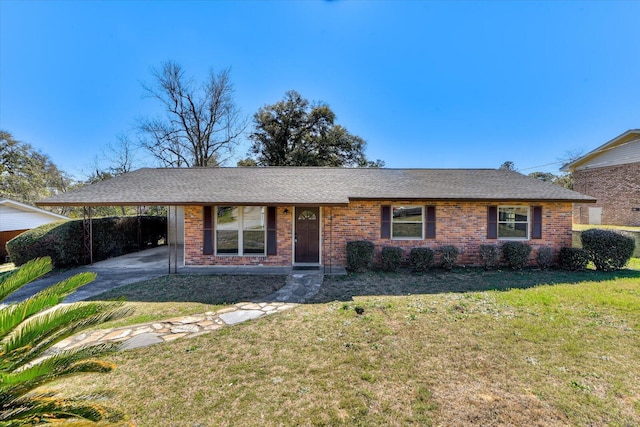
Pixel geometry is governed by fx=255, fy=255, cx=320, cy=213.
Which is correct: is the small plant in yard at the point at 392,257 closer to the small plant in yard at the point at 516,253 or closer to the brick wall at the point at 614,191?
the small plant in yard at the point at 516,253

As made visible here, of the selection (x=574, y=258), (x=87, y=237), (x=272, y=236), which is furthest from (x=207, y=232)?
(x=574, y=258)

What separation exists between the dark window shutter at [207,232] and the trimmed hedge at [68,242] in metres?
4.87

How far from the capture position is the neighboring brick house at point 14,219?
1282 centimetres

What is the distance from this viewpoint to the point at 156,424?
2602 mm

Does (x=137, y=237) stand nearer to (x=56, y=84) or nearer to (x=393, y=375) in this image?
(x=56, y=84)

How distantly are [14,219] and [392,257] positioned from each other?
62.4ft

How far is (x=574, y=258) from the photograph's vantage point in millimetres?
8711

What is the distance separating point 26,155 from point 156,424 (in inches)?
1474

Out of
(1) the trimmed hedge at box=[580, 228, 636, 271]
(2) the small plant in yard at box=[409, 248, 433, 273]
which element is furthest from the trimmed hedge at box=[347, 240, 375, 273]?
(1) the trimmed hedge at box=[580, 228, 636, 271]

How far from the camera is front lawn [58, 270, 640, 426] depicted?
2752 millimetres

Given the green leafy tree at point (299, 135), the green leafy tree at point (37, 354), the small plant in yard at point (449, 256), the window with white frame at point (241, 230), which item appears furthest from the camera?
the green leafy tree at point (299, 135)

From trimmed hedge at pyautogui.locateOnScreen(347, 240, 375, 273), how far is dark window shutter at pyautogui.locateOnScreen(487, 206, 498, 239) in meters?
4.45

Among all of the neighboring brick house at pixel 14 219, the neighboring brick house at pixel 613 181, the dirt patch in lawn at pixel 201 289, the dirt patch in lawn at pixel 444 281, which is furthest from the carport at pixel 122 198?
the neighboring brick house at pixel 613 181

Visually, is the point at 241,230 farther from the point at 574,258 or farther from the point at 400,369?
the point at 574,258
